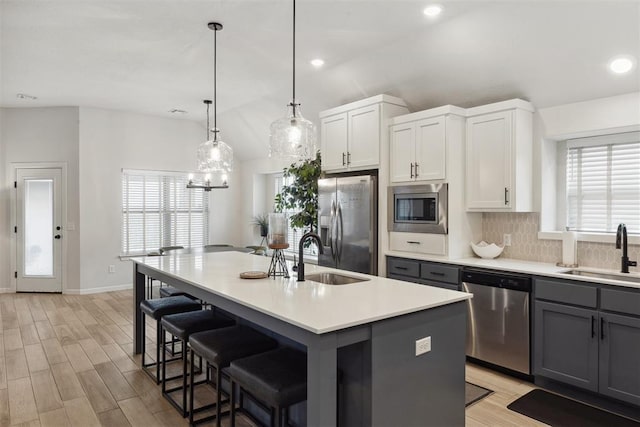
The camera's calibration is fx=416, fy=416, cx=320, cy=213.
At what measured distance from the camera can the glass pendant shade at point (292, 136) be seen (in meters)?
2.97

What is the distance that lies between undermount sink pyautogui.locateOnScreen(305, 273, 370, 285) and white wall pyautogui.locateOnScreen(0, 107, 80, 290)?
16.9 feet

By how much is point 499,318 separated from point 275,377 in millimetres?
2235

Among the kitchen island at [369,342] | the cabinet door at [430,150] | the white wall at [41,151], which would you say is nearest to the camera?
the kitchen island at [369,342]

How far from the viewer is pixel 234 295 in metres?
2.26

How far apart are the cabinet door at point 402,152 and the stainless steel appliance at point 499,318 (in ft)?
3.74

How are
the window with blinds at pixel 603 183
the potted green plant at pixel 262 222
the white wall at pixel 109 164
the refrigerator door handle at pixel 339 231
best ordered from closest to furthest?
the window with blinds at pixel 603 183 → the refrigerator door handle at pixel 339 231 → the white wall at pixel 109 164 → the potted green plant at pixel 262 222

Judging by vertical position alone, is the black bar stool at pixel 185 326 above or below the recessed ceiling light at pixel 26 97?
below

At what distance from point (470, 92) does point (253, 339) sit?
10.1ft

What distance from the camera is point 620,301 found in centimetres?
280


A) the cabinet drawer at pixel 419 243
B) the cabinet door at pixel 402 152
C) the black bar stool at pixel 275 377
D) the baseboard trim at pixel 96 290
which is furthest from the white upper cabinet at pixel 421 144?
the baseboard trim at pixel 96 290

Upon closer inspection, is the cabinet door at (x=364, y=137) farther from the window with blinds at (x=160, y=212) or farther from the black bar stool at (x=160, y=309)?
the window with blinds at (x=160, y=212)

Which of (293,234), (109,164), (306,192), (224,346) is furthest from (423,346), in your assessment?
(109,164)

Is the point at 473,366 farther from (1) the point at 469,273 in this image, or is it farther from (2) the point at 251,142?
(2) the point at 251,142

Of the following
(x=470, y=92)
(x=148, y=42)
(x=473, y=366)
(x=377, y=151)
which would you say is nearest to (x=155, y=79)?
(x=148, y=42)
